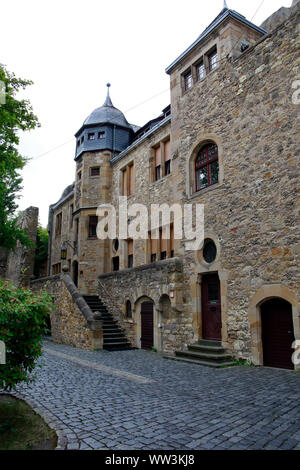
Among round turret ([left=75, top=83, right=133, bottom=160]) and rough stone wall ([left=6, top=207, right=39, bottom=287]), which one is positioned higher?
round turret ([left=75, top=83, right=133, bottom=160])

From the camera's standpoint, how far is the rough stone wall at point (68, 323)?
11770 mm

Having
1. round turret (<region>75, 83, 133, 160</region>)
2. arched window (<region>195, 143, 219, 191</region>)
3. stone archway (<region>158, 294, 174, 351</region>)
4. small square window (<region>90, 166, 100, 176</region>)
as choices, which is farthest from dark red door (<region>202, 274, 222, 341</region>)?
round turret (<region>75, 83, 133, 160</region>)

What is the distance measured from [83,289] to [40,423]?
44.0 feet

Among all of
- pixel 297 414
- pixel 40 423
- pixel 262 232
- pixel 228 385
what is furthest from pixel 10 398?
pixel 262 232

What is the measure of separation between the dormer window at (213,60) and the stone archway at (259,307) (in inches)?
289

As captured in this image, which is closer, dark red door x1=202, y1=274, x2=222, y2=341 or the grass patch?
the grass patch

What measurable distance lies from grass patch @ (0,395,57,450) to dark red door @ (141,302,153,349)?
7.31 metres

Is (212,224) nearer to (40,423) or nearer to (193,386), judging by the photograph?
(193,386)

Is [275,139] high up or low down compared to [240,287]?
up

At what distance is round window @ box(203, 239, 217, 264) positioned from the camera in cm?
1004

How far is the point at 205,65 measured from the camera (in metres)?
11.2

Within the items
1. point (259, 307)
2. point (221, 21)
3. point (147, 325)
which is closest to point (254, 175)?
point (259, 307)

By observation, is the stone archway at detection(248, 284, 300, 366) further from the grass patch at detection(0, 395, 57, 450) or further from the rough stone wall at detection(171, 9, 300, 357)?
the grass patch at detection(0, 395, 57, 450)
